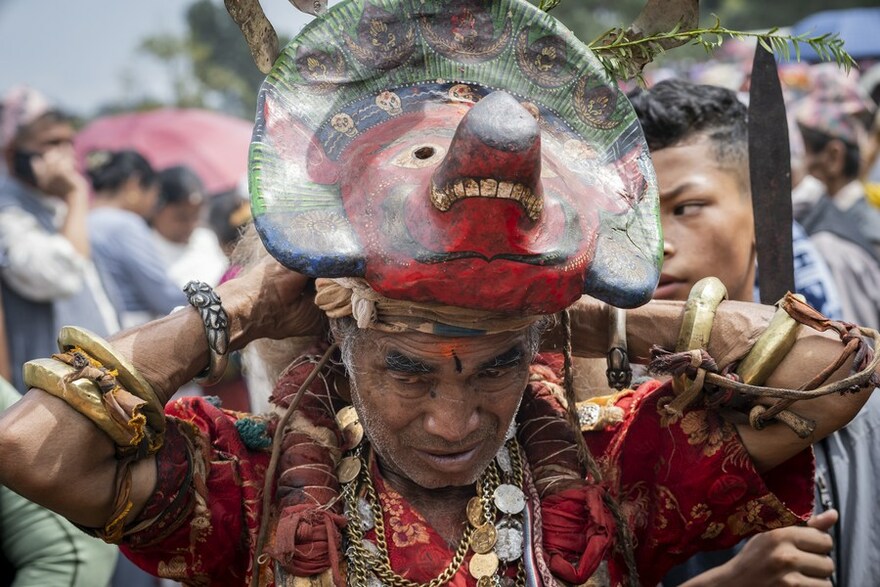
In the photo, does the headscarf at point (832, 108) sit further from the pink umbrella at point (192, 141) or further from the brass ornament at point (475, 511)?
the pink umbrella at point (192, 141)

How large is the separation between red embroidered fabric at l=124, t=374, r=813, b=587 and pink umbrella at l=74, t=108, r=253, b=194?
9039mm

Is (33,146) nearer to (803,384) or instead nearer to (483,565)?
(483,565)

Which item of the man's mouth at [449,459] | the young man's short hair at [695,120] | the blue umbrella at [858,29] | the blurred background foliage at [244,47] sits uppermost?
the blurred background foliage at [244,47]

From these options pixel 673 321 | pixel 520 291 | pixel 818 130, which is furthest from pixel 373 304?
pixel 818 130

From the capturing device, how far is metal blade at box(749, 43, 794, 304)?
3295 mm

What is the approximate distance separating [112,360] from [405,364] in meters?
0.63

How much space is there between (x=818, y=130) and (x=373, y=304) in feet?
16.4

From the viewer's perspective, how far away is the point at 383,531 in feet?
9.18

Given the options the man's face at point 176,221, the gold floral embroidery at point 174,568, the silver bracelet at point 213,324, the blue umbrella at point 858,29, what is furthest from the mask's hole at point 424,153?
the blue umbrella at point 858,29

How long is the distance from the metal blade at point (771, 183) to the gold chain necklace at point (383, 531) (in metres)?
0.94

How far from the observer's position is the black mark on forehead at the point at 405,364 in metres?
2.59

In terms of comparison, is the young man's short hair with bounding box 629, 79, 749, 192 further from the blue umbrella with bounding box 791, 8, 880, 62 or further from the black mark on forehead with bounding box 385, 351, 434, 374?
the blue umbrella with bounding box 791, 8, 880, 62

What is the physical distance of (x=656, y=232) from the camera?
8.58 ft

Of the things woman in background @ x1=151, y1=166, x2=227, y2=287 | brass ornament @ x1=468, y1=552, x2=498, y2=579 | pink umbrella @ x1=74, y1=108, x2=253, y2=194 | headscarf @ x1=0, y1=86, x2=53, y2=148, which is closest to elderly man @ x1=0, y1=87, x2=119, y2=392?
A: headscarf @ x1=0, y1=86, x2=53, y2=148
